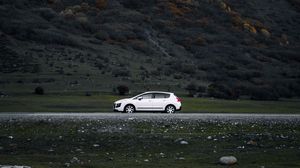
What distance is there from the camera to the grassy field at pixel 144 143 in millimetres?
17156

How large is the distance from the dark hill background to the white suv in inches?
785

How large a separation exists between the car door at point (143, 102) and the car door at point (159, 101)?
1.03 ft

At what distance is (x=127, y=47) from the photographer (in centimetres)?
8906

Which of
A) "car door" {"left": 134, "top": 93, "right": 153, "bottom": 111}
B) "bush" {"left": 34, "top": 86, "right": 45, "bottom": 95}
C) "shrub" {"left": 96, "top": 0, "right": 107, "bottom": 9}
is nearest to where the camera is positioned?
"car door" {"left": 134, "top": 93, "right": 153, "bottom": 111}

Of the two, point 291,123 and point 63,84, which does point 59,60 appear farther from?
point 291,123

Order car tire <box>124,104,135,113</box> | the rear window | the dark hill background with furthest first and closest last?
the dark hill background
the rear window
car tire <box>124,104,135,113</box>

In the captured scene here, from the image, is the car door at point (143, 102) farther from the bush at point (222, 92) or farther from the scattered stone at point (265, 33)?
the scattered stone at point (265, 33)

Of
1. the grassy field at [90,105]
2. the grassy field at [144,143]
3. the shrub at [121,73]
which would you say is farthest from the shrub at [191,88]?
the grassy field at [144,143]

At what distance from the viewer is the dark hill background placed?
67688 millimetres

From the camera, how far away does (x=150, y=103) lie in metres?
41.0

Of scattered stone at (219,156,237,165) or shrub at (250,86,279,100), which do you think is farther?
shrub at (250,86,279,100)

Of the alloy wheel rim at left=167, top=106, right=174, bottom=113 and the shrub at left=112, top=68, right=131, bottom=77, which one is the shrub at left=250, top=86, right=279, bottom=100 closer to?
the shrub at left=112, top=68, right=131, bottom=77

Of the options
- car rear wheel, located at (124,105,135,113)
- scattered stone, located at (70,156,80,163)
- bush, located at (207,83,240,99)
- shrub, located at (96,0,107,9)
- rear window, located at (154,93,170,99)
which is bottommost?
scattered stone, located at (70,156,80,163)

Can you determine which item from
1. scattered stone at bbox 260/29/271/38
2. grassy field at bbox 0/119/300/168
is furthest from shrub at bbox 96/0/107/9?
grassy field at bbox 0/119/300/168
